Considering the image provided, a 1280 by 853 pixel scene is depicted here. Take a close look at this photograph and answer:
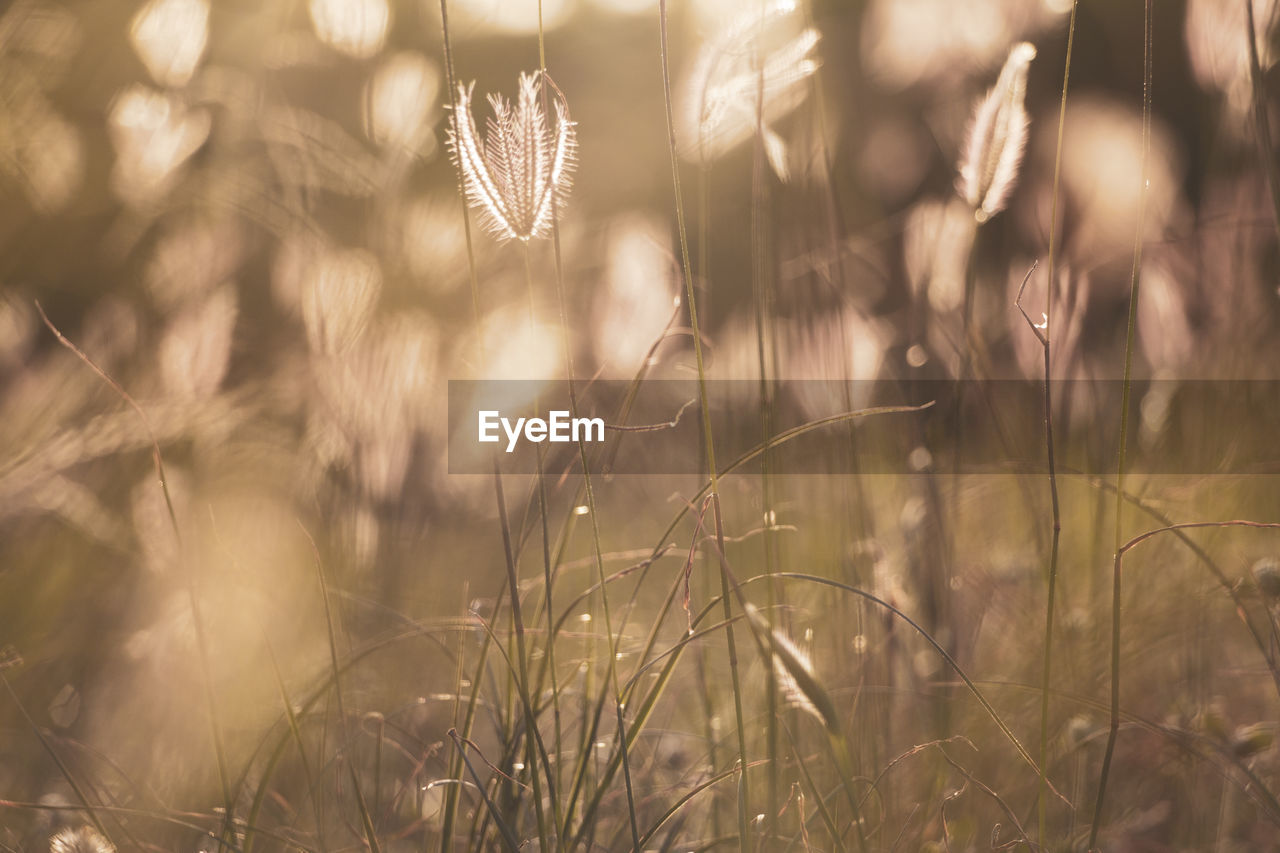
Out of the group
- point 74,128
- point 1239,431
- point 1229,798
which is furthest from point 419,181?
point 1229,798

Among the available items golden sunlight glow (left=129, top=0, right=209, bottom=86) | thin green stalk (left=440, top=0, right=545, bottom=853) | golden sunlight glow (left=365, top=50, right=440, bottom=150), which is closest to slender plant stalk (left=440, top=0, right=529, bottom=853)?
thin green stalk (left=440, top=0, right=545, bottom=853)

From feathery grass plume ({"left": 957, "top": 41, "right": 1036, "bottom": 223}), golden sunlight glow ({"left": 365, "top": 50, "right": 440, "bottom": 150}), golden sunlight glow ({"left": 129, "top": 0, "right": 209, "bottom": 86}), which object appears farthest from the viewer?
golden sunlight glow ({"left": 129, "top": 0, "right": 209, "bottom": 86})

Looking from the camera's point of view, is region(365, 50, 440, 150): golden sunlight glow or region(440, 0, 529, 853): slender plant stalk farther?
region(365, 50, 440, 150): golden sunlight glow

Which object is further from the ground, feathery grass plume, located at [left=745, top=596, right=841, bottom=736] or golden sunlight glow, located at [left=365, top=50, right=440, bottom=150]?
golden sunlight glow, located at [left=365, top=50, right=440, bottom=150]

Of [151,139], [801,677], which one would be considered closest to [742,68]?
[801,677]

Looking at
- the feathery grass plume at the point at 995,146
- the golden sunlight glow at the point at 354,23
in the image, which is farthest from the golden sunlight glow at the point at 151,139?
the feathery grass plume at the point at 995,146

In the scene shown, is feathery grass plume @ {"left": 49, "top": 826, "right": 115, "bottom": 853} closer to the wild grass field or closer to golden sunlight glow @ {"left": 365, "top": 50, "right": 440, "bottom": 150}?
the wild grass field

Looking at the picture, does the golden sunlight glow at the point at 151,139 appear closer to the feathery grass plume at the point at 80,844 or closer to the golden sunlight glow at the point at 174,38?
the golden sunlight glow at the point at 174,38

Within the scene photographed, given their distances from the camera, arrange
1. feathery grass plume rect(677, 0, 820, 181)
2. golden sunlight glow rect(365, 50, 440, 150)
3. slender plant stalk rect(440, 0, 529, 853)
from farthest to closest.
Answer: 1. golden sunlight glow rect(365, 50, 440, 150)
2. feathery grass plume rect(677, 0, 820, 181)
3. slender plant stalk rect(440, 0, 529, 853)

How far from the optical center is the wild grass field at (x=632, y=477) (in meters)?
0.70

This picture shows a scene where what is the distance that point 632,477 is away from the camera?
2.06m

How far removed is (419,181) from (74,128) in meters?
0.83

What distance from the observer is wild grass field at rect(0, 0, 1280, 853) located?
704mm

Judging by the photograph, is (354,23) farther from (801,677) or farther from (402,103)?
(801,677)
